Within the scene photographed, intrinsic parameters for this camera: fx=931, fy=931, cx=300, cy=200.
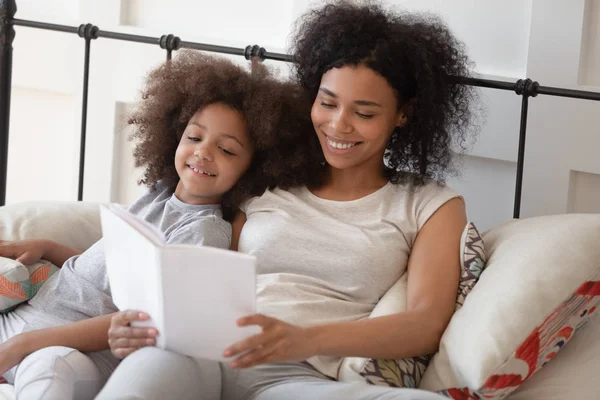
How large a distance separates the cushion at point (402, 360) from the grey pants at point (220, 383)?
6 cm

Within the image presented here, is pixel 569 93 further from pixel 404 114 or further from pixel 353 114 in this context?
pixel 353 114

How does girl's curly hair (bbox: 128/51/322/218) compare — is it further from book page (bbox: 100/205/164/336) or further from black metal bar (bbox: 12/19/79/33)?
black metal bar (bbox: 12/19/79/33)

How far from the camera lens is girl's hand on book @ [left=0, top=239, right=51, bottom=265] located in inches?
75.4

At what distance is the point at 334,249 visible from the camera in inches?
68.9

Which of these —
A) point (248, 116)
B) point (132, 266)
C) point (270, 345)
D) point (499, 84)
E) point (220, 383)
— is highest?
point (499, 84)

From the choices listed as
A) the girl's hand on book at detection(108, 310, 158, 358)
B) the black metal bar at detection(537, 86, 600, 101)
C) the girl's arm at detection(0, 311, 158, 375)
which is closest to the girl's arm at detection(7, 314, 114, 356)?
the girl's arm at detection(0, 311, 158, 375)

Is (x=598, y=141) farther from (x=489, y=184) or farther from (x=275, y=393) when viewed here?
(x=275, y=393)

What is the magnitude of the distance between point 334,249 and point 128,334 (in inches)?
17.4

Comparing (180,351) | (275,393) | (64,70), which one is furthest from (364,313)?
(64,70)

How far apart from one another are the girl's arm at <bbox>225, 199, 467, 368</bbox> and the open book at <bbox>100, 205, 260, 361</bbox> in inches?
1.2

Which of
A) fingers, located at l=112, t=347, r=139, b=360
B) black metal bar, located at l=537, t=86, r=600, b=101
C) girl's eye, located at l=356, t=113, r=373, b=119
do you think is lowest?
fingers, located at l=112, t=347, r=139, b=360

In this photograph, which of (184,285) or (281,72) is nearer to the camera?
(184,285)

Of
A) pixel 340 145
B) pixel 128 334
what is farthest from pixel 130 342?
pixel 340 145

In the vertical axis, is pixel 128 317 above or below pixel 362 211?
below
